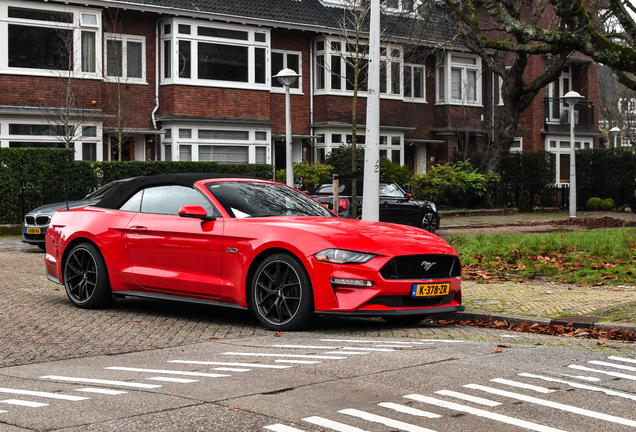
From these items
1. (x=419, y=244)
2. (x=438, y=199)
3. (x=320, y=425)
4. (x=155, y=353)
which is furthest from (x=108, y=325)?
(x=438, y=199)

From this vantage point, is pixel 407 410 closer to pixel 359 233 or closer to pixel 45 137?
pixel 359 233

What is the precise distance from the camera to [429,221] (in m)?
21.8

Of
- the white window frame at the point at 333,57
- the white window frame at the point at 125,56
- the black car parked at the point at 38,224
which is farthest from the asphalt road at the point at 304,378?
the white window frame at the point at 333,57

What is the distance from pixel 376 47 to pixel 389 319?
5.09 meters

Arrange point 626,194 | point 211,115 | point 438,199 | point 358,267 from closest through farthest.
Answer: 1. point 358,267
2. point 211,115
3. point 438,199
4. point 626,194

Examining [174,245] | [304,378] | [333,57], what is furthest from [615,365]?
[333,57]

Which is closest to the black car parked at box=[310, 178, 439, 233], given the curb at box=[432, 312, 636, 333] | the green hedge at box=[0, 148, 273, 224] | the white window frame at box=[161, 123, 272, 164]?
the green hedge at box=[0, 148, 273, 224]

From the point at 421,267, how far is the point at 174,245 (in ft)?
8.49

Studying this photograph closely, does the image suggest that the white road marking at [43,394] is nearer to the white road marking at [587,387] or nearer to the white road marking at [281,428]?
the white road marking at [281,428]

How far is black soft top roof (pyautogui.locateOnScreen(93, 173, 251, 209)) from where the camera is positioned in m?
9.09

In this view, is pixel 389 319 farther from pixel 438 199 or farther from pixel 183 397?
pixel 438 199

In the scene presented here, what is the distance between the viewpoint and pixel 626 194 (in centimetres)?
3512

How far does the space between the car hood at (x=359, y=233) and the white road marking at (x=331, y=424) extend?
10.1 ft

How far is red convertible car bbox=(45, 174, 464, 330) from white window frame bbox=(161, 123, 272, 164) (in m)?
18.3
